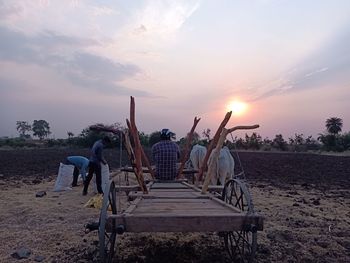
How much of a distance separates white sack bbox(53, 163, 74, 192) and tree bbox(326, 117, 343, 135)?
160 feet

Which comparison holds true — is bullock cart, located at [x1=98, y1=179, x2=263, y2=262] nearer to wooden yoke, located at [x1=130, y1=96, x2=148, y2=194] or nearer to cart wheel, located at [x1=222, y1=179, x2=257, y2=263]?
cart wheel, located at [x1=222, y1=179, x2=257, y2=263]

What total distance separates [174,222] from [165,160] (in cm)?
332

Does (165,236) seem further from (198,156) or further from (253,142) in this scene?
(253,142)

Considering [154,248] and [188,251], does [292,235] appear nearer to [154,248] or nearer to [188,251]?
[188,251]

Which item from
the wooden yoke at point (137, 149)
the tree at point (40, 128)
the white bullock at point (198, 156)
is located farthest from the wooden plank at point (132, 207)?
the tree at point (40, 128)

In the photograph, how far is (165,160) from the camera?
7.13 meters

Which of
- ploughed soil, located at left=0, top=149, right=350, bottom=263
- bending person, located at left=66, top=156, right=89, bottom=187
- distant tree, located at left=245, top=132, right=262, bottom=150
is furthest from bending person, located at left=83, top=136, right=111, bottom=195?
distant tree, located at left=245, top=132, right=262, bottom=150

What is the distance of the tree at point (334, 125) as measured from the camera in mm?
54781

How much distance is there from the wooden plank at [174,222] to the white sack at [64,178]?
25.7 ft

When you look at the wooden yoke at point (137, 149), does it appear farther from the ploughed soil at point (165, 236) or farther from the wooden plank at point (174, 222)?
the wooden plank at point (174, 222)

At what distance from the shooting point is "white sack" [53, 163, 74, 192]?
1127 cm

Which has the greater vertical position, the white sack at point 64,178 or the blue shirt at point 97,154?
the blue shirt at point 97,154

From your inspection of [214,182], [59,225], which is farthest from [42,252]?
[214,182]

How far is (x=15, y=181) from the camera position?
46.0ft
